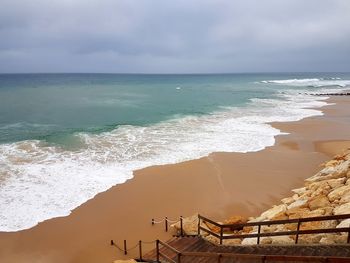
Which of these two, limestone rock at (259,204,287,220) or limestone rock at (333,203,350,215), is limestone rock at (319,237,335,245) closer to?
limestone rock at (333,203,350,215)

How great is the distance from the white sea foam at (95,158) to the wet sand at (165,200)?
3.07 feet

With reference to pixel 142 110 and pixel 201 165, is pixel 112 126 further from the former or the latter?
pixel 201 165

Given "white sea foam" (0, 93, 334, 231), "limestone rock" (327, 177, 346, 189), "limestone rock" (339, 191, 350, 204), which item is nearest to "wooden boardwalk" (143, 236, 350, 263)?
"limestone rock" (339, 191, 350, 204)

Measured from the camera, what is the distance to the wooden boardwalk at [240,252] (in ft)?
23.6

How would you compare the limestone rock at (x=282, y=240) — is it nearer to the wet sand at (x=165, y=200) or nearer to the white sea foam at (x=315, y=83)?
the wet sand at (x=165, y=200)

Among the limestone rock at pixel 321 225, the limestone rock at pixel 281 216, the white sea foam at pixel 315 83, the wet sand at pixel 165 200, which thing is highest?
the white sea foam at pixel 315 83

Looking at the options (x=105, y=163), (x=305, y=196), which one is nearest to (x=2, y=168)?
(x=105, y=163)

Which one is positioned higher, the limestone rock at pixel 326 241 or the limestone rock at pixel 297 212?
the limestone rock at pixel 326 241

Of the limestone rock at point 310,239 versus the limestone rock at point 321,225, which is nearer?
the limestone rock at point 310,239

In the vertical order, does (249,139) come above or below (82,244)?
above

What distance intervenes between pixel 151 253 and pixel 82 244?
10.8 feet

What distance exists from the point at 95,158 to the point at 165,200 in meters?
8.16

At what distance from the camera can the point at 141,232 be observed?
42.3 feet


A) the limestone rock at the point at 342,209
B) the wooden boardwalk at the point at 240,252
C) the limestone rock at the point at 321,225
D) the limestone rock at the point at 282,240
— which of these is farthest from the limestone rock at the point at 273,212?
the wooden boardwalk at the point at 240,252
